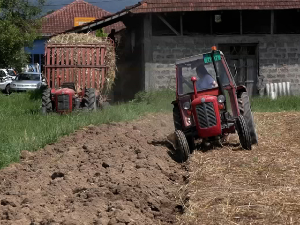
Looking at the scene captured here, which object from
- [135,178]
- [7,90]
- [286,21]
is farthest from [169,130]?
[7,90]

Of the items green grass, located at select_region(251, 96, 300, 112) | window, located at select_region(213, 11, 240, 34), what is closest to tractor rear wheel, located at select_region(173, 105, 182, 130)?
green grass, located at select_region(251, 96, 300, 112)

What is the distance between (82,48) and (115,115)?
4.63m

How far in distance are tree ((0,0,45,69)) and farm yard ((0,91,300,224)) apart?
17.6m

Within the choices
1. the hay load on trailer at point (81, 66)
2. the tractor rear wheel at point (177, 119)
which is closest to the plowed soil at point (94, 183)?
the tractor rear wheel at point (177, 119)

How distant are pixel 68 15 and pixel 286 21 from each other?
37.7 metres

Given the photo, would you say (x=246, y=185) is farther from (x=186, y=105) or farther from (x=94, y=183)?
(x=186, y=105)

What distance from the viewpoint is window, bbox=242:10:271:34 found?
86.7 ft

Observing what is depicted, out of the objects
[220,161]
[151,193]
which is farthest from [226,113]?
[151,193]

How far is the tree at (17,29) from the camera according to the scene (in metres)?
32.2

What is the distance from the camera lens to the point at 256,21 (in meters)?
26.6

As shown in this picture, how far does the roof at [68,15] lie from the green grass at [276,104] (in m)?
34.4

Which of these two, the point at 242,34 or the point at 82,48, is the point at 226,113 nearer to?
the point at 82,48

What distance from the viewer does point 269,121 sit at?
57.0 ft

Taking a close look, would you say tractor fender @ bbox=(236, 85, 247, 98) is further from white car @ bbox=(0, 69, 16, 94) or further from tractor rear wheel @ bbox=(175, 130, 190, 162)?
white car @ bbox=(0, 69, 16, 94)
